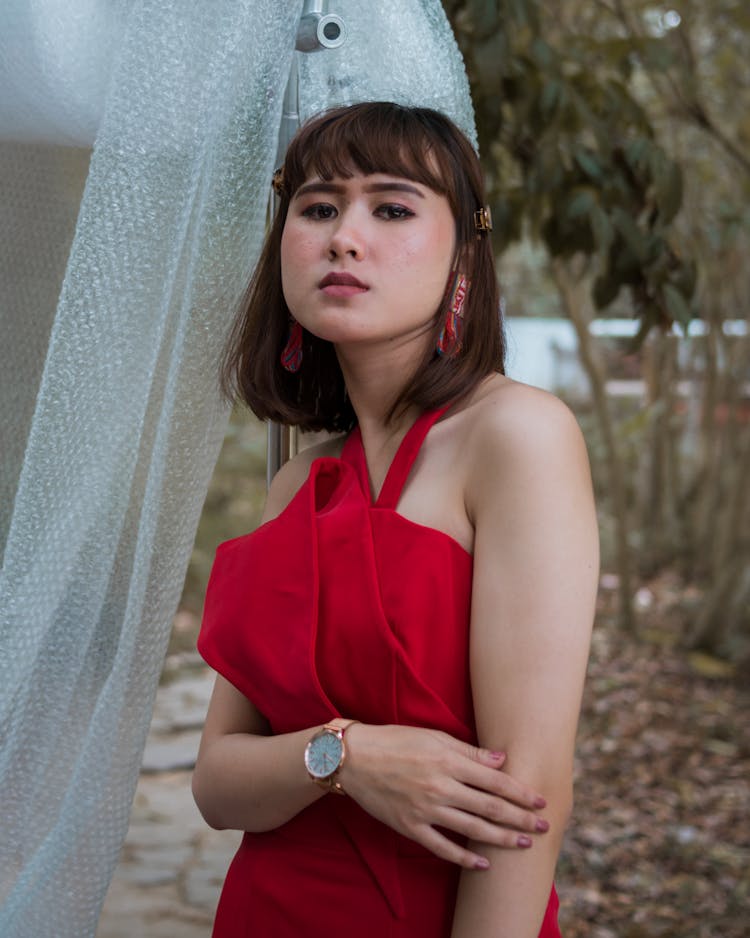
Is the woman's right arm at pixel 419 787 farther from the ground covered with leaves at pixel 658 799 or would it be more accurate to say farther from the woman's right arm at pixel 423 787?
the ground covered with leaves at pixel 658 799

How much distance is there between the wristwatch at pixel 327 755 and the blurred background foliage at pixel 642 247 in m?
1.23

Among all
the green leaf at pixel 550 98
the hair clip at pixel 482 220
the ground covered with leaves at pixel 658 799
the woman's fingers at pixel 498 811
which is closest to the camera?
the woman's fingers at pixel 498 811

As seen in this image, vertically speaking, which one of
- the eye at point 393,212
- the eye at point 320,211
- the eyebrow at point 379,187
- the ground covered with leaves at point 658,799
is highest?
the eyebrow at point 379,187

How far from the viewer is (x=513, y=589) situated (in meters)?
1.16

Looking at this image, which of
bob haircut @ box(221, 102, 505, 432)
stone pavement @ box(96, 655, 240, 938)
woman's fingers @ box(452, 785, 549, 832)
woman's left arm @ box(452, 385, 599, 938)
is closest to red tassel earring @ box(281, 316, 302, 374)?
bob haircut @ box(221, 102, 505, 432)

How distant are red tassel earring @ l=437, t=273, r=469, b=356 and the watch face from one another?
465 millimetres

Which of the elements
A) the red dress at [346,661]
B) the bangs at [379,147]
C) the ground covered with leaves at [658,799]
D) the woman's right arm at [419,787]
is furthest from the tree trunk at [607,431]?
the woman's right arm at [419,787]

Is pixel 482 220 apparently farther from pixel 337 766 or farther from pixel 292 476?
pixel 337 766

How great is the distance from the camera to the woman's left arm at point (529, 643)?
45.3 inches

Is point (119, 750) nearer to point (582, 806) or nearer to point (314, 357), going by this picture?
point (314, 357)

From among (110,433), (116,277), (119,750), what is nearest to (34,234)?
(116,277)

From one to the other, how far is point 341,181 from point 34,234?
1.24 ft

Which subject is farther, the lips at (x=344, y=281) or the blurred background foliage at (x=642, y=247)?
the blurred background foliage at (x=642, y=247)

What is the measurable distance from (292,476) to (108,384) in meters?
0.33
